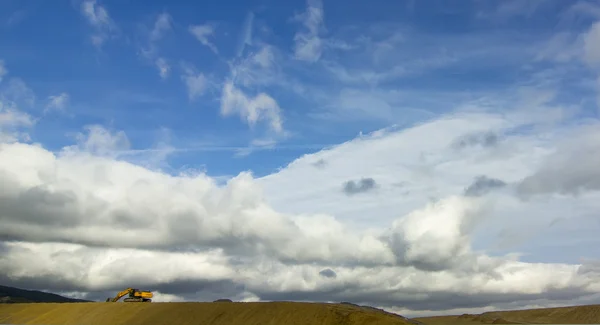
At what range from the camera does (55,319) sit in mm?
181000

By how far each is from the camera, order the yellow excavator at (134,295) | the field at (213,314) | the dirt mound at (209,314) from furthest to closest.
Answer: the yellow excavator at (134,295) → the field at (213,314) → the dirt mound at (209,314)

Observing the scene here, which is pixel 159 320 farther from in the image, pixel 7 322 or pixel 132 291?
pixel 7 322

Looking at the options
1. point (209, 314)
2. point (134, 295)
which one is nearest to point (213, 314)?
point (209, 314)

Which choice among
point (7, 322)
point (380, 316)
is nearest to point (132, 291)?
point (7, 322)

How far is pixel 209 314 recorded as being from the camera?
158m

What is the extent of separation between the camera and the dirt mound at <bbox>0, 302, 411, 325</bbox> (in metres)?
138

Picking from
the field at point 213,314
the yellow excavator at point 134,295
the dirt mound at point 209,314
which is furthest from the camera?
the yellow excavator at point 134,295

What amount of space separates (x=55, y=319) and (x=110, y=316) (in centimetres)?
2668

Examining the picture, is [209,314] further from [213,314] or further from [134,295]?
[134,295]

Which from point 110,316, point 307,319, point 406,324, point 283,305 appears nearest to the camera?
point 406,324

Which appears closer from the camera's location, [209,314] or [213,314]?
[213,314]

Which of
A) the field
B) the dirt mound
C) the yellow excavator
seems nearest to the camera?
the dirt mound

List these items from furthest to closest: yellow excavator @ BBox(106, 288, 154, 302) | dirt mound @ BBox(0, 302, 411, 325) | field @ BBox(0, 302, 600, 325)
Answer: yellow excavator @ BBox(106, 288, 154, 302)
field @ BBox(0, 302, 600, 325)
dirt mound @ BBox(0, 302, 411, 325)

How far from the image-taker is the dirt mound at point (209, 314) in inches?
5418
